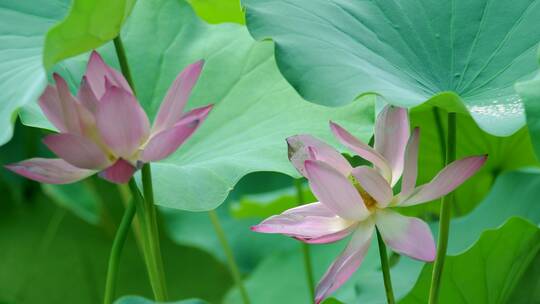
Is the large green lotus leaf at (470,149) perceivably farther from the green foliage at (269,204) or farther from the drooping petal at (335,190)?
the drooping petal at (335,190)

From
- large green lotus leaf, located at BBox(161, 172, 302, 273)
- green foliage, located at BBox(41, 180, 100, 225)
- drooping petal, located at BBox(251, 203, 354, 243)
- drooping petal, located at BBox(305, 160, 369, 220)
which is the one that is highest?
drooping petal, located at BBox(305, 160, 369, 220)

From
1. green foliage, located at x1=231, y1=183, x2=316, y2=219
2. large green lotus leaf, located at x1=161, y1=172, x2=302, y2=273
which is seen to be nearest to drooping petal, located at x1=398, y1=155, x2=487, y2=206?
green foliage, located at x1=231, y1=183, x2=316, y2=219

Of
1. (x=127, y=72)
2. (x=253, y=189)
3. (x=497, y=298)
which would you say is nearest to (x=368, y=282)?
(x=497, y=298)

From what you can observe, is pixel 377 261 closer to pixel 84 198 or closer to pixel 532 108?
pixel 532 108

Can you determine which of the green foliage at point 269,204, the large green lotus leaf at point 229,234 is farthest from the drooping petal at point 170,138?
the large green lotus leaf at point 229,234

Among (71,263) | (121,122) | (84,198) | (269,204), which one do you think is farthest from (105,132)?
(71,263)

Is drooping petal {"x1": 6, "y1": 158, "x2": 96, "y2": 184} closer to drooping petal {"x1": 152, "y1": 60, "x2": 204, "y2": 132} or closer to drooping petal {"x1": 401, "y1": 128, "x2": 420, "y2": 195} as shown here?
drooping petal {"x1": 152, "y1": 60, "x2": 204, "y2": 132}
